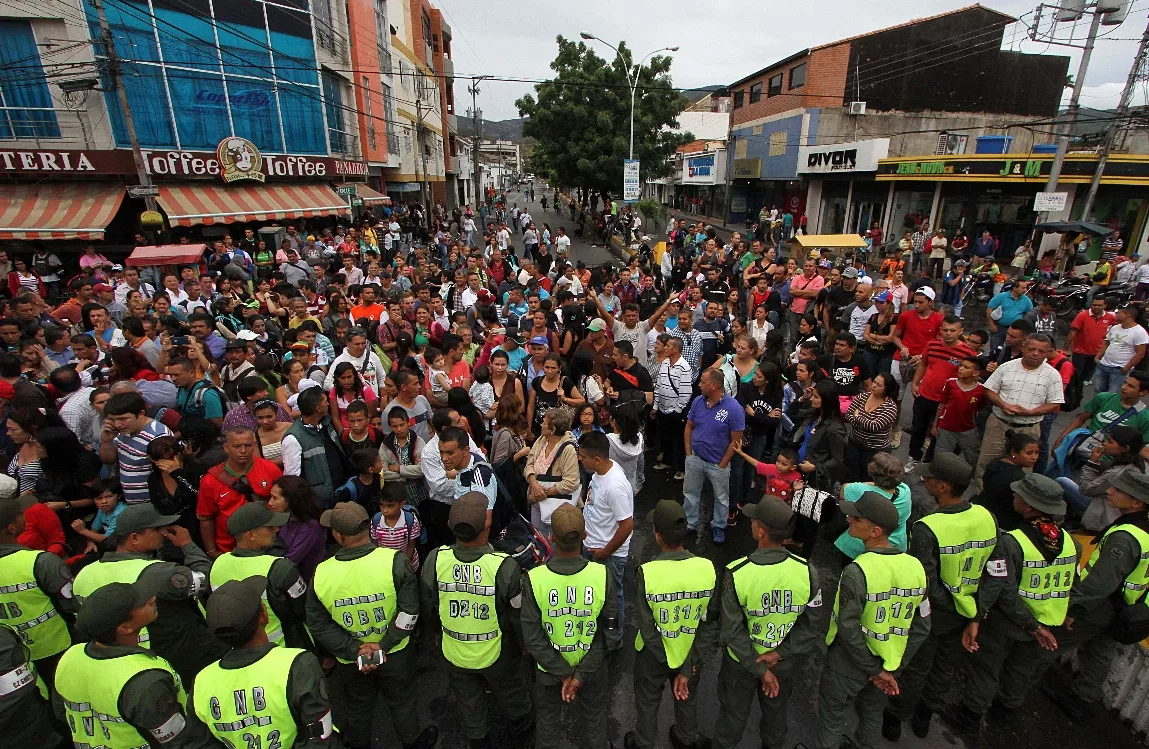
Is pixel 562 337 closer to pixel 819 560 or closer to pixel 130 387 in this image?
pixel 819 560

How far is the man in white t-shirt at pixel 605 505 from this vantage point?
12.3 feet

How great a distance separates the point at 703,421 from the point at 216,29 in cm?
1863

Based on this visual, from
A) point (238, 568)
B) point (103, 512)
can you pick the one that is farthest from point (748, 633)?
point (103, 512)

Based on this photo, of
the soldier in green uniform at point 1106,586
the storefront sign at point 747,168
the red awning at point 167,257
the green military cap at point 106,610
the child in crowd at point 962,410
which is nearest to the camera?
the green military cap at point 106,610

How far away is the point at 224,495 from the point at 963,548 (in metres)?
4.66

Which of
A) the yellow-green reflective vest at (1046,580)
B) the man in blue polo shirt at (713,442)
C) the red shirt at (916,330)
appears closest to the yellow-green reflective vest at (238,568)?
the man in blue polo shirt at (713,442)

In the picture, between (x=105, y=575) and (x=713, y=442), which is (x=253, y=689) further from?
(x=713, y=442)

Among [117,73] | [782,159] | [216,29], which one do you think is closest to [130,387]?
[117,73]

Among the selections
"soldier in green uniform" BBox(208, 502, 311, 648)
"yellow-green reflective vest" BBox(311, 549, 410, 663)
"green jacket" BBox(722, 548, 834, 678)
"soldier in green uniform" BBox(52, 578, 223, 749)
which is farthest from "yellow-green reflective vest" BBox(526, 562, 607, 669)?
"soldier in green uniform" BBox(52, 578, 223, 749)

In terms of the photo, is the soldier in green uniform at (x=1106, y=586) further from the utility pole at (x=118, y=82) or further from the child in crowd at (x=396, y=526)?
the utility pole at (x=118, y=82)

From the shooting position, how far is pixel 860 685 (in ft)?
10.0

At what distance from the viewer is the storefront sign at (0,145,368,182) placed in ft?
41.4

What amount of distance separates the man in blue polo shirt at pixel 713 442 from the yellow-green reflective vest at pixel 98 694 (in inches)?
154

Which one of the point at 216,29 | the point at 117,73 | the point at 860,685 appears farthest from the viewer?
the point at 216,29
